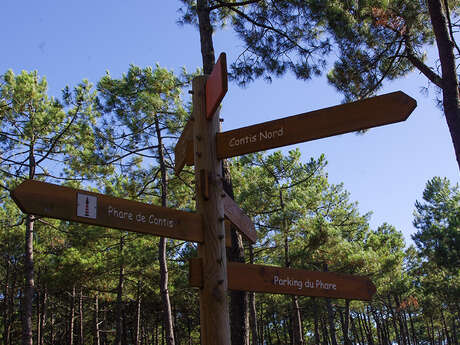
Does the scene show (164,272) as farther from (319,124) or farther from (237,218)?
(319,124)

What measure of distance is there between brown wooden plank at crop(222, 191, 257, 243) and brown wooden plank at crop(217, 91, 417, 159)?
38 cm

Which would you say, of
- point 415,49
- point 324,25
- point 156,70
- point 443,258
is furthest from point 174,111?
point 443,258

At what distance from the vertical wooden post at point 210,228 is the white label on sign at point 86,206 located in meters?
0.79

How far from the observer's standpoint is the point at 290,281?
325cm

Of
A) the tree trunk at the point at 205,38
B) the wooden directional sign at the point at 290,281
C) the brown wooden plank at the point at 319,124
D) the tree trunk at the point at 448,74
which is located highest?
the tree trunk at the point at 205,38

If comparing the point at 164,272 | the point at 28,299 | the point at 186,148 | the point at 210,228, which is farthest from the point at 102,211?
the point at 28,299

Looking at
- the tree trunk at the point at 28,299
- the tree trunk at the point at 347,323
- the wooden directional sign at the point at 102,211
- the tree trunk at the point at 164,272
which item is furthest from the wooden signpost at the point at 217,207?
the tree trunk at the point at 347,323

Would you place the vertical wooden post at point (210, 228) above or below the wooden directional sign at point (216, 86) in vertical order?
below

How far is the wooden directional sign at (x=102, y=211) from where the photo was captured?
2.44 metres

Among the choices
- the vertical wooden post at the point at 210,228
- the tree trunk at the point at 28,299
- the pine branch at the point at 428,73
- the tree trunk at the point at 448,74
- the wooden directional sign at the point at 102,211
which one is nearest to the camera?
the wooden directional sign at the point at 102,211

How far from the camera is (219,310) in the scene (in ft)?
9.41

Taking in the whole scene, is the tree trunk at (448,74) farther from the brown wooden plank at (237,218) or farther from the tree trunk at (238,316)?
the tree trunk at (238,316)

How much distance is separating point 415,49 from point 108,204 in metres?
5.88

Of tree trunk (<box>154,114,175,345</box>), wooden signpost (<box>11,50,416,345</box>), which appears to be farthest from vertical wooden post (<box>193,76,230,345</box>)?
tree trunk (<box>154,114,175,345</box>)
